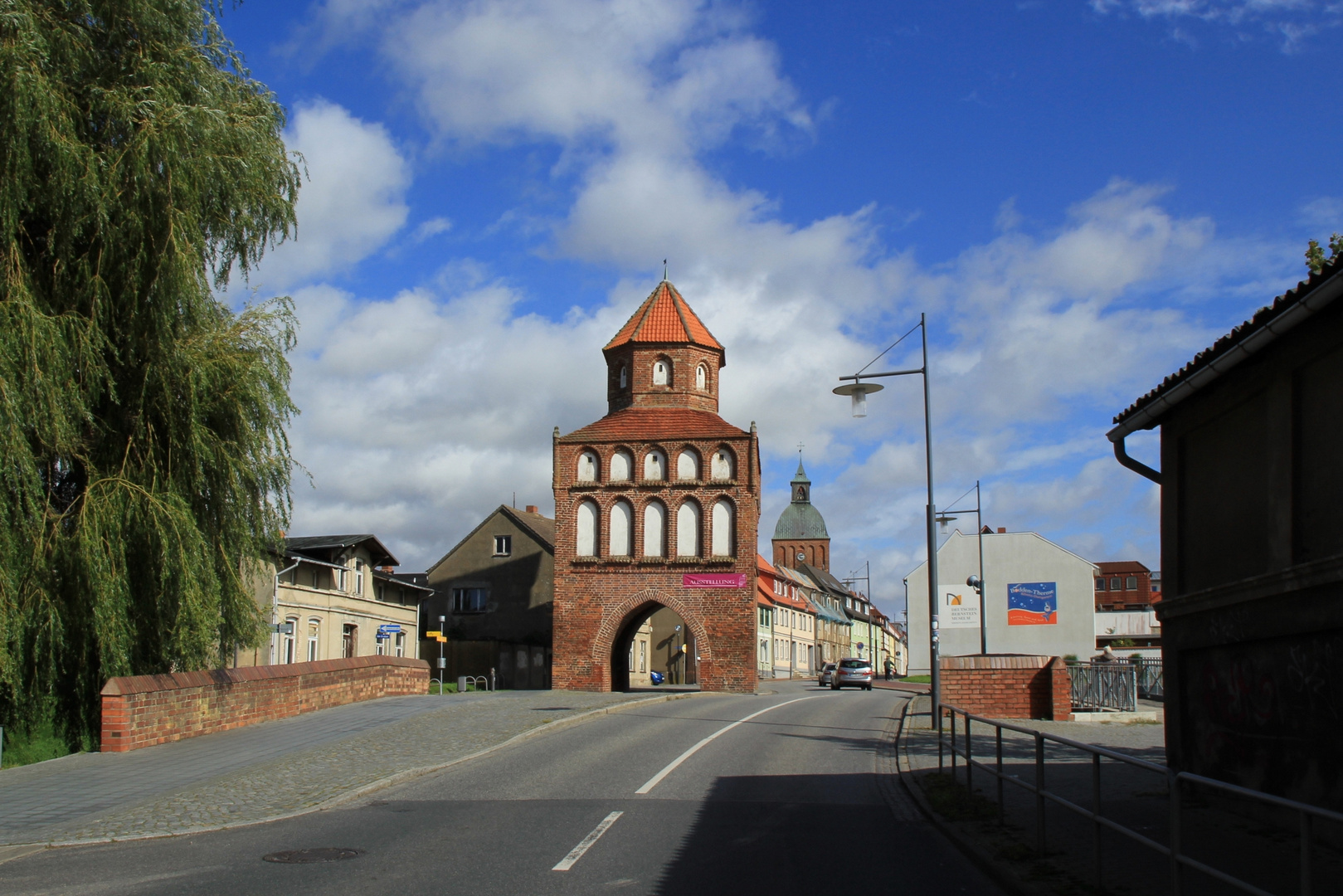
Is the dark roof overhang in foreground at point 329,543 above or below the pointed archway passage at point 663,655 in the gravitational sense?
above

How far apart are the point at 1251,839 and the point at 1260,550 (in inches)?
180

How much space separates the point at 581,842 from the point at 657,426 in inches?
1417

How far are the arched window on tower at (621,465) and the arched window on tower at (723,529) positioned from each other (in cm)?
370

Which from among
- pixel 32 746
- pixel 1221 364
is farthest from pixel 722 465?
pixel 1221 364

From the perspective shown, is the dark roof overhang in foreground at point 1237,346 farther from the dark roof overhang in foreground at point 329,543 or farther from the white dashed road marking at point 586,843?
the dark roof overhang in foreground at point 329,543

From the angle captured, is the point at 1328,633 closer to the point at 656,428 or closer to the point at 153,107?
the point at 153,107

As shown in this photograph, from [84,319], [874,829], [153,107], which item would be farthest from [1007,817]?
[153,107]

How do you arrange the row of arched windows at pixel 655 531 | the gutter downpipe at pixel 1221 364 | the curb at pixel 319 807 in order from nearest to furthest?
the gutter downpipe at pixel 1221 364 < the curb at pixel 319 807 < the row of arched windows at pixel 655 531

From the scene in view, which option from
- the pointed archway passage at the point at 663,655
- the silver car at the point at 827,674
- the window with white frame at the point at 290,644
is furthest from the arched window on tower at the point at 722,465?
the pointed archway passage at the point at 663,655

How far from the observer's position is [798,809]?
1142 centimetres

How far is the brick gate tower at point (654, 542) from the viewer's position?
42875 mm

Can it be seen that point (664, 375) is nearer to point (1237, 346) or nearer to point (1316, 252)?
point (1316, 252)

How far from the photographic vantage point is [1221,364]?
9.78 m

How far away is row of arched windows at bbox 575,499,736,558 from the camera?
143 feet
